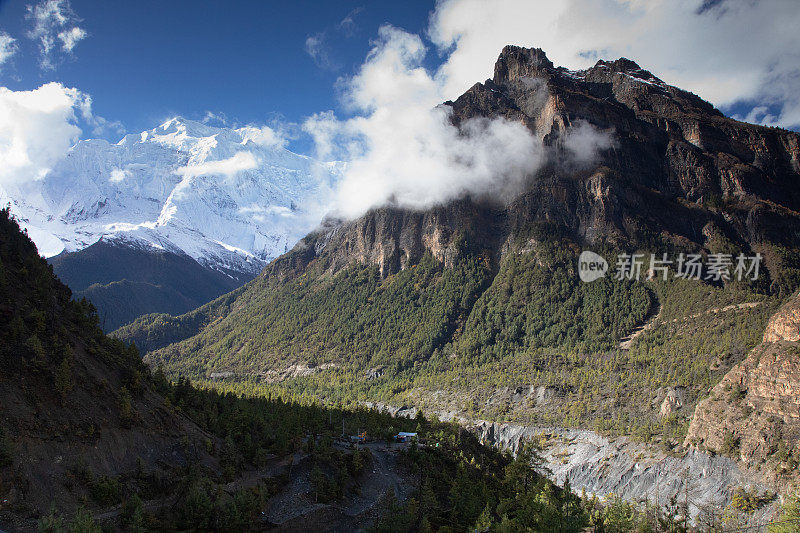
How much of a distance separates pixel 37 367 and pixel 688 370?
137204mm

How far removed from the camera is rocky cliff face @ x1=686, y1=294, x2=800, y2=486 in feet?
276

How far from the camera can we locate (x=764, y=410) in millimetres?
91500

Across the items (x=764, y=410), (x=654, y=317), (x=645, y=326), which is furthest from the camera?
(x=654, y=317)

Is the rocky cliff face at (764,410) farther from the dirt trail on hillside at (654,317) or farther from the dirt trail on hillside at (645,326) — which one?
the dirt trail on hillside at (645,326)

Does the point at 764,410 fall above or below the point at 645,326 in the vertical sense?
below

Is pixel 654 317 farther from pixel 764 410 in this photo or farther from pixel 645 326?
pixel 764 410

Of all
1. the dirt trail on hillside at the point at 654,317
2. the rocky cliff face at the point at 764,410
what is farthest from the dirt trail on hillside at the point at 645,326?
the rocky cliff face at the point at 764,410

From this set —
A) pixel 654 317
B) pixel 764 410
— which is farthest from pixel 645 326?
pixel 764 410

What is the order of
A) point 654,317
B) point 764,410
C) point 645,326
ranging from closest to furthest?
point 764,410
point 645,326
point 654,317

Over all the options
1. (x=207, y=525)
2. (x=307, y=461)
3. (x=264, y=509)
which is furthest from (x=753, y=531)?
(x=207, y=525)

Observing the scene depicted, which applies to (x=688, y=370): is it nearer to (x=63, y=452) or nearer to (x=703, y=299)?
(x=703, y=299)

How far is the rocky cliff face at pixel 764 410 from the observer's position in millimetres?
84188

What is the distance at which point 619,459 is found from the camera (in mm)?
109875

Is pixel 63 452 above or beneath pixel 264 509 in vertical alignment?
above
